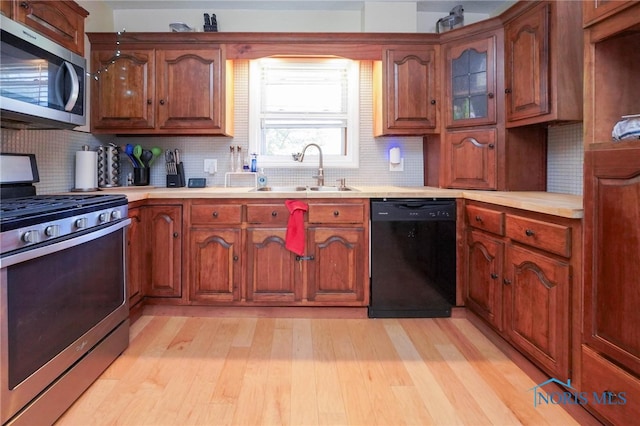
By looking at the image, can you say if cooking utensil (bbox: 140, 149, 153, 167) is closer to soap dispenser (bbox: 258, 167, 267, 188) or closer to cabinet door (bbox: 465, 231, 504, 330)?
soap dispenser (bbox: 258, 167, 267, 188)

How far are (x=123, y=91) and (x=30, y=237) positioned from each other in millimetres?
1901

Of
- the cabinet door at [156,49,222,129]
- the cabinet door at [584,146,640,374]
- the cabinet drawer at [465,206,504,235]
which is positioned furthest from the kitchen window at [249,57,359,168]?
the cabinet door at [584,146,640,374]

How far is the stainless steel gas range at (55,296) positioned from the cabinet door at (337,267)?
3.84 ft

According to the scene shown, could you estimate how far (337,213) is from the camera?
104 inches

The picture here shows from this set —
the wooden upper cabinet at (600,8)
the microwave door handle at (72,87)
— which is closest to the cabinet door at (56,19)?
the microwave door handle at (72,87)

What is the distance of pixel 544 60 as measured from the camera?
2.28m

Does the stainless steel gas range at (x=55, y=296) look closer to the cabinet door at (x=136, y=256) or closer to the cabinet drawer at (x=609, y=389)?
the cabinet door at (x=136, y=256)

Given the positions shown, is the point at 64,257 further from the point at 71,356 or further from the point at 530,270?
the point at 530,270

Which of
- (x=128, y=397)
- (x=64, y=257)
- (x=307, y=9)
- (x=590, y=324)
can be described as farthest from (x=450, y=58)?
(x=128, y=397)

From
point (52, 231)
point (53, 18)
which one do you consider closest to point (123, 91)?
point (53, 18)

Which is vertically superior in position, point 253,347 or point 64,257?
point 64,257

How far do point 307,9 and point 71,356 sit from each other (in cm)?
295

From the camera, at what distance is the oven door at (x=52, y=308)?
4.20 ft

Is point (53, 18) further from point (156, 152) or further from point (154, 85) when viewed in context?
point (156, 152)
